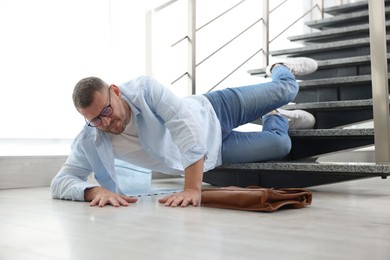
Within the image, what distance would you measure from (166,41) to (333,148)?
1.57 m

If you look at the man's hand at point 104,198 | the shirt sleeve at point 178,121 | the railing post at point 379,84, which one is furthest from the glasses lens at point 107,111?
the railing post at point 379,84

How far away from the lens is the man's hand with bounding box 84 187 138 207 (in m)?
1.75

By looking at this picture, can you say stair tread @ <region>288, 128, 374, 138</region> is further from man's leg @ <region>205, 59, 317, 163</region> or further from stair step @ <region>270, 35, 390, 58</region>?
stair step @ <region>270, 35, 390, 58</region>

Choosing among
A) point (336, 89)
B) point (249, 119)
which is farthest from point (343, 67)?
point (249, 119)

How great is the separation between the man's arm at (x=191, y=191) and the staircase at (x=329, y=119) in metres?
0.49

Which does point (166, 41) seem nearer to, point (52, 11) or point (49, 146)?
point (52, 11)

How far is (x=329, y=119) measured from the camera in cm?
270

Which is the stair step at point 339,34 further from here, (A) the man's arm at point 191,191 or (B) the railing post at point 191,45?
(A) the man's arm at point 191,191

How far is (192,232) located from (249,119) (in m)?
1.14

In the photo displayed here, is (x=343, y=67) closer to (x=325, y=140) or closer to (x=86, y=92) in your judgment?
(x=325, y=140)

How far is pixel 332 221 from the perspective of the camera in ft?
4.56

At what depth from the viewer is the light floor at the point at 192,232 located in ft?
3.29

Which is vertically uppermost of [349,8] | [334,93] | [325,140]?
[349,8]

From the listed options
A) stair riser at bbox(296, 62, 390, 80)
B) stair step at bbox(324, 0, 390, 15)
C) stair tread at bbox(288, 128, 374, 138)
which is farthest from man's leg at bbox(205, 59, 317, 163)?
stair step at bbox(324, 0, 390, 15)
